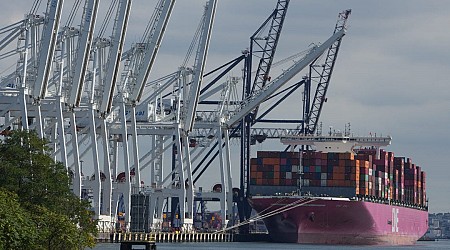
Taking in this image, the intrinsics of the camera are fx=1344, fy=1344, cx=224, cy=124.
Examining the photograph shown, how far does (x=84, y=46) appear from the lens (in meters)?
85.2

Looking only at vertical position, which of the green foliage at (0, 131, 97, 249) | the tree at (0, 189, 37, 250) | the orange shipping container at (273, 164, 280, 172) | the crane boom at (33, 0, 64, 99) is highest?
the crane boom at (33, 0, 64, 99)

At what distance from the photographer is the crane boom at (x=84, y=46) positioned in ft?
278

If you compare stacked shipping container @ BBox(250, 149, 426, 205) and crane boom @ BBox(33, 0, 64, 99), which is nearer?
crane boom @ BBox(33, 0, 64, 99)

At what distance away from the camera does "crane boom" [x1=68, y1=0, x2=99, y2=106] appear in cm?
8481

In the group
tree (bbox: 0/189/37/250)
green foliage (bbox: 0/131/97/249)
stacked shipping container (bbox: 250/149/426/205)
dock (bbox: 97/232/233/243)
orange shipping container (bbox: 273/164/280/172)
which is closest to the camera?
tree (bbox: 0/189/37/250)

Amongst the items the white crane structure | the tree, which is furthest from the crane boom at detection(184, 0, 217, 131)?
the tree

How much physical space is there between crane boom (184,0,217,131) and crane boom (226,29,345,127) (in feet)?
31.7

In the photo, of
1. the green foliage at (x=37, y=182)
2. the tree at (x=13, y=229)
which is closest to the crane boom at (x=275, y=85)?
the green foliage at (x=37, y=182)

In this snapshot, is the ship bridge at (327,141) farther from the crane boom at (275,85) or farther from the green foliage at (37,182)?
the green foliage at (37,182)

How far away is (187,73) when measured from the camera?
355 ft

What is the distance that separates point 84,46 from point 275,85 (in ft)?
104

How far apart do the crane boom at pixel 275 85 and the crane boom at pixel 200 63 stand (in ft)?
31.7

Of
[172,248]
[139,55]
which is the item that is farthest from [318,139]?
[172,248]

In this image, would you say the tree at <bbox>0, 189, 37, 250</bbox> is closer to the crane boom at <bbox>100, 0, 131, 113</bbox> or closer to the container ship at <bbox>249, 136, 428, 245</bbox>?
the crane boom at <bbox>100, 0, 131, 113</bbox>
